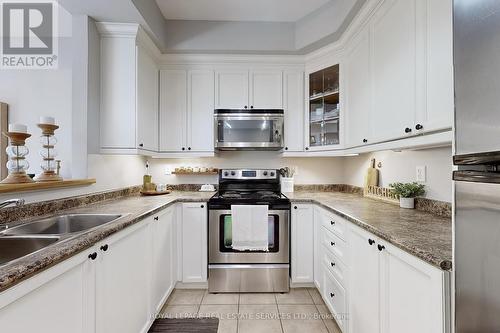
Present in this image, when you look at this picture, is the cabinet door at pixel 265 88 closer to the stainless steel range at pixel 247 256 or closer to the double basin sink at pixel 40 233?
the stainless steel range at pixel 247 256

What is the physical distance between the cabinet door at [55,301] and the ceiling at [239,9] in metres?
2.39

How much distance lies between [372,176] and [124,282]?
2184mm

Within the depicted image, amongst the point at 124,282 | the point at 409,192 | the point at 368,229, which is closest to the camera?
the point at 368,229

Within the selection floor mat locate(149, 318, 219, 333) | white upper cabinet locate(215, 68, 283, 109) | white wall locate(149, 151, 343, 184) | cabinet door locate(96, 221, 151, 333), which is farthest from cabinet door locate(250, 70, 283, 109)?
floor mat locate(149, 318, 219, 333)

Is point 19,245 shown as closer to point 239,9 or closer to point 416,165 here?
point 416,165

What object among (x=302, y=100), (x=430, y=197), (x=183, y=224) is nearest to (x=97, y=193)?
(x=183, y=224)

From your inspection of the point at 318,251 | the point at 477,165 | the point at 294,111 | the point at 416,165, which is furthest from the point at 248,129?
the point at 477,165

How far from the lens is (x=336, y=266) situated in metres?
1.85

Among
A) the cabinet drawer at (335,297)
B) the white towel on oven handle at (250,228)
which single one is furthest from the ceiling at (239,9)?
the cabinet drawer at (335,297)

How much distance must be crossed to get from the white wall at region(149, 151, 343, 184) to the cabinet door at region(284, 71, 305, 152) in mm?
320

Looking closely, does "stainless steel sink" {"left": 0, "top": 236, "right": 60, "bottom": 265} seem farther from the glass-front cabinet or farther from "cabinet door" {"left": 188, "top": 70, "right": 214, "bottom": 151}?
the glass-front cabinet

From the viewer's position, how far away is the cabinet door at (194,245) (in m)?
2.39

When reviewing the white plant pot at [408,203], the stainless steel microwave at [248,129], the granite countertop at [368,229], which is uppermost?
the stainless steel microwave at [248,129]

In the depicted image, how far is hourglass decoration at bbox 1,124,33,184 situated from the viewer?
1.48 meters
